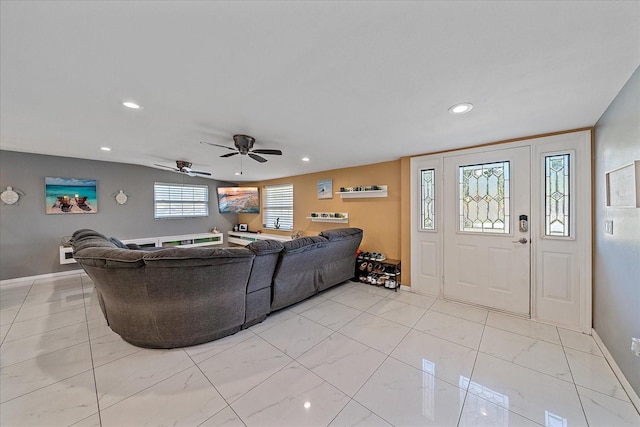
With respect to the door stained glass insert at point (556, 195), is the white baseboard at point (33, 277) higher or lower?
lower

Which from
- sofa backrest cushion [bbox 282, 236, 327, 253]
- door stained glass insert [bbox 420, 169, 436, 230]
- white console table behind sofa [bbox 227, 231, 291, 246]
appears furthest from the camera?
white console table behind sofa [bbox 227, 231, 291, 246]

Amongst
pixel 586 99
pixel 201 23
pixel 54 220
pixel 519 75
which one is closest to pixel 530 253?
pixel 586 99

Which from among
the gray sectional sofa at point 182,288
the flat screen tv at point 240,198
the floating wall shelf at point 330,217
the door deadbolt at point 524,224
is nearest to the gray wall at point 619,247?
the door deadbolt at point 524,224

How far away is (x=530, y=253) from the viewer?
2773mm

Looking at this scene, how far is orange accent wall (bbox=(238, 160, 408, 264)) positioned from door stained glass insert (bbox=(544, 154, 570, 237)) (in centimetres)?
181

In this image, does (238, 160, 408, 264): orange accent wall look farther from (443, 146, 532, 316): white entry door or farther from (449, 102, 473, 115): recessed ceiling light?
(449, 102, 473, 115): recessed ceiling light

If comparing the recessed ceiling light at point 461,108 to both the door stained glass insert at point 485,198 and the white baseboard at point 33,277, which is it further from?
the white baseboard at point 33,277

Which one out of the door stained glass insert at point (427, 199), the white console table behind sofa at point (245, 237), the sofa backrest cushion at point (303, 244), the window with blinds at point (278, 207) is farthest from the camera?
the white console table behind sofa at point (245, 237)

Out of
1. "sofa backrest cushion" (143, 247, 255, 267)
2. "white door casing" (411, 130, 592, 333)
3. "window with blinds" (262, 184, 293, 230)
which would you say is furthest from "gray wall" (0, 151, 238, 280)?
"white door casing" (411, 130, 592, 333)

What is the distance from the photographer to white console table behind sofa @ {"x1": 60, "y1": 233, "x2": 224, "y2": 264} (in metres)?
4.38

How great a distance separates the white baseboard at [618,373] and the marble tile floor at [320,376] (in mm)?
40

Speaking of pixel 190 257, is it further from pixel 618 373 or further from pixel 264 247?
pixel 618 373

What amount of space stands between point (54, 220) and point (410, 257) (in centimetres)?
655

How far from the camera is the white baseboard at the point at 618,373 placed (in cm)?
156
